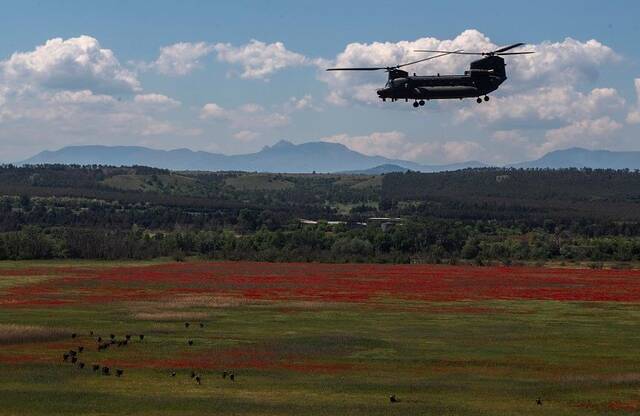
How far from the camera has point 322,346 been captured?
59.2m

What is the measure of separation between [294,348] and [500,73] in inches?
984

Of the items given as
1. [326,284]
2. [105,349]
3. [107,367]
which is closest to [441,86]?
[105,349]

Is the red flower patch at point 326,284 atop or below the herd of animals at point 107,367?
below

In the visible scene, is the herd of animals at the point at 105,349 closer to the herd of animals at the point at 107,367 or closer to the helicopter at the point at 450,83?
the herd of animals at the point at 107,367

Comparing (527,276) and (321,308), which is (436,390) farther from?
(527,276)

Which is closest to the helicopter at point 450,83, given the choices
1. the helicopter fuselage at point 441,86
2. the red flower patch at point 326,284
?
the helicopter fuselage at point 441,86

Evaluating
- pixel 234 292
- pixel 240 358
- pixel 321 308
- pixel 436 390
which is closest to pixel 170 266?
pixel 234 292

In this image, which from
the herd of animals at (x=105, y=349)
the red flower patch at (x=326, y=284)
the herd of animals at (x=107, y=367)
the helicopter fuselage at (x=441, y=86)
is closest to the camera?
the herd of animals at (x=107, y=367)

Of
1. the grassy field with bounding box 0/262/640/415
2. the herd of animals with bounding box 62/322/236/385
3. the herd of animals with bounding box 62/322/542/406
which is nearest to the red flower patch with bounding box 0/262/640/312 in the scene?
the grassy field with bounding box 0/262/640/415

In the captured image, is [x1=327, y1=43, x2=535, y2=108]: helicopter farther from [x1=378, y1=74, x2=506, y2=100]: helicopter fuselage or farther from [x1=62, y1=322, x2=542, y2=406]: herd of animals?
[x1=62, y1=322, x2=542, y2=406]: herd of animals

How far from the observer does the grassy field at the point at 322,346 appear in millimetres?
43094

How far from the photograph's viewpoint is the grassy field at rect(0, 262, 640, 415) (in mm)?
43094

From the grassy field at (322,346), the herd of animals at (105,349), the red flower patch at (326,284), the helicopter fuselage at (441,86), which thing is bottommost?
the red flower patch at (326,284)

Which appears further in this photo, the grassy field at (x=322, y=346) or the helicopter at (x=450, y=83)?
the helicopter at (x=450, y=83)
